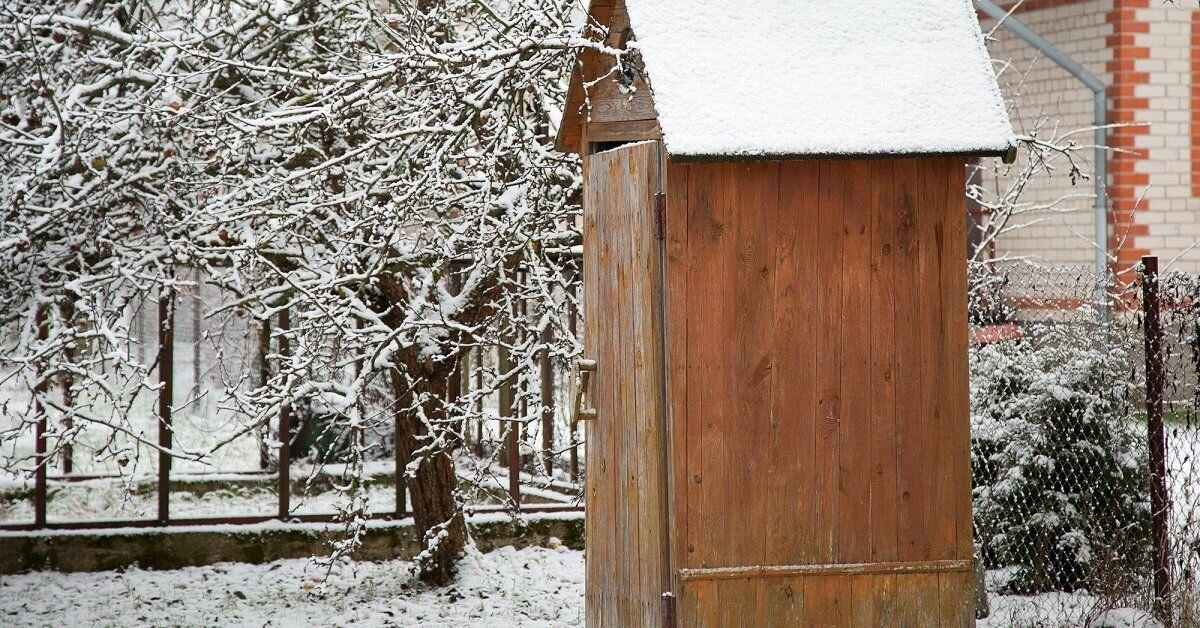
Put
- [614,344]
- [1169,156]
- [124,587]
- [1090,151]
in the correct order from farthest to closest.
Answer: [1090,151] → [1169,156] → [124,587] → [614,344]

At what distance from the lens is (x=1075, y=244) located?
1273 centimetres

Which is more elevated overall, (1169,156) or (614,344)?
(1169,156)

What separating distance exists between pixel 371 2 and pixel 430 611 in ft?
11.4

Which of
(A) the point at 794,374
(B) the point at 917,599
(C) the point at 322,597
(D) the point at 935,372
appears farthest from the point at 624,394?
(C) the point at 322,597

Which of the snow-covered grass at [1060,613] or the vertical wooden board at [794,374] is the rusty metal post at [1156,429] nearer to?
the snow-covered grass at [1060,613]

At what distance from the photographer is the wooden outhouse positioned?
379 cm

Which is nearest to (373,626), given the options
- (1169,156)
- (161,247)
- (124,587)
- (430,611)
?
(430,611)

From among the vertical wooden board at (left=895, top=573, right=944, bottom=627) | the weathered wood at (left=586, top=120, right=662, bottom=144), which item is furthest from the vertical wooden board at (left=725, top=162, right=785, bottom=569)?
the weathered wood at (left=586, top=120, right=662, bottom=144)

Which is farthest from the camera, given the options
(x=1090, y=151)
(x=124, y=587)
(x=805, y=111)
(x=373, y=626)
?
(x=1090, y=151)

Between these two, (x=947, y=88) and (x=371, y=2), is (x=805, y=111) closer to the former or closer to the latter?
(x=947, y=88)

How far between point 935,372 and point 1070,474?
8.34 feet

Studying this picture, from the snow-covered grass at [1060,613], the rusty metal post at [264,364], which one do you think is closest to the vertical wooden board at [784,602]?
the snow-covered grass at [1060,613]

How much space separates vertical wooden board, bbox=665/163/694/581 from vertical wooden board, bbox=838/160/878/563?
0.54 metres

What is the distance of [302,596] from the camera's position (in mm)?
6754
